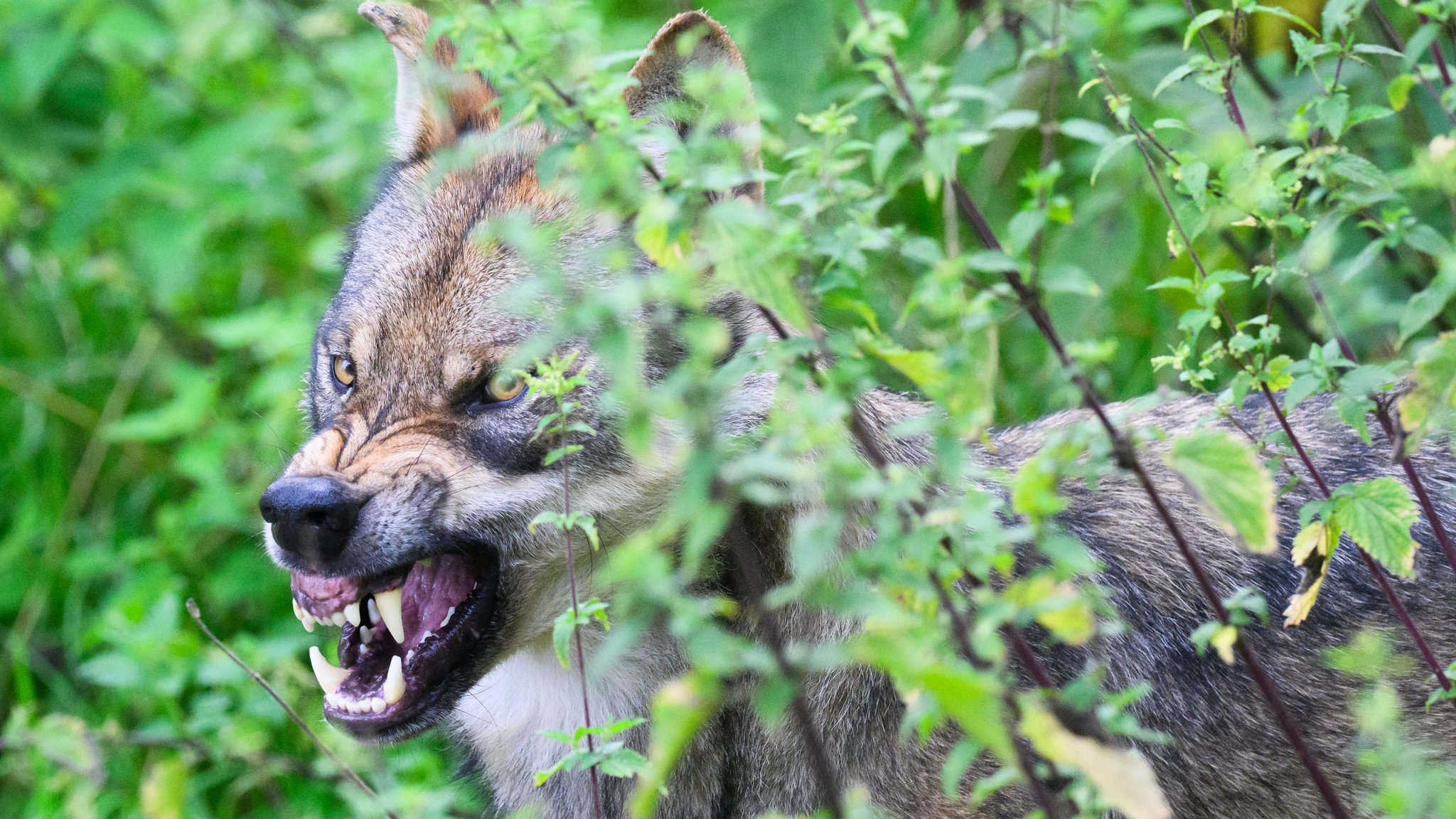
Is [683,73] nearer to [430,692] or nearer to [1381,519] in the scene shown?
[430,692]

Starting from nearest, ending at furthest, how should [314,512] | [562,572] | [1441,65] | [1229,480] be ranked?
[1229,480] → [1441,65] → [314,512] → [562,572]

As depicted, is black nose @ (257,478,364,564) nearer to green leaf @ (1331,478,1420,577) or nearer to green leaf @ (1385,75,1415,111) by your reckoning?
green leaf @ (1331,478,1420,577)

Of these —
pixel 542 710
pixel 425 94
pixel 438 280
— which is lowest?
pixel 542 710

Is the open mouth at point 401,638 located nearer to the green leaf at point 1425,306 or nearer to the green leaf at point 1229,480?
the green leaf at point 1229,480

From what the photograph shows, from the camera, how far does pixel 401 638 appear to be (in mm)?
2719

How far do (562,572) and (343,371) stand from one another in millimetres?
645

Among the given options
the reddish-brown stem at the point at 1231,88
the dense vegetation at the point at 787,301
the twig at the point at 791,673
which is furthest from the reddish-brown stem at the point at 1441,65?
the twig at the point at 791,673

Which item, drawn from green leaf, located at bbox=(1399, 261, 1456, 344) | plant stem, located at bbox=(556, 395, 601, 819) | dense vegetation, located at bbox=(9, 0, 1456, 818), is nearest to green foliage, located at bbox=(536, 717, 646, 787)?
plant stem, located at bbox=(556, 395, 601, 819)

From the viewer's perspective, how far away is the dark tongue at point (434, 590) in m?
2.72

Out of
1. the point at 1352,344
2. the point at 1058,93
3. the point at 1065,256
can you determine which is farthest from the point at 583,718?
the point at 1058,93

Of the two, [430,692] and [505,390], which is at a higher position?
[505,390]

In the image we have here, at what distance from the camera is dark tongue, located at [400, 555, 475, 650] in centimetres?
272

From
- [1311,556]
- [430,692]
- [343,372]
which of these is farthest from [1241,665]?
[343,372]

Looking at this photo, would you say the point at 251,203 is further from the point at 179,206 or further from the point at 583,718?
the point at 583,718
